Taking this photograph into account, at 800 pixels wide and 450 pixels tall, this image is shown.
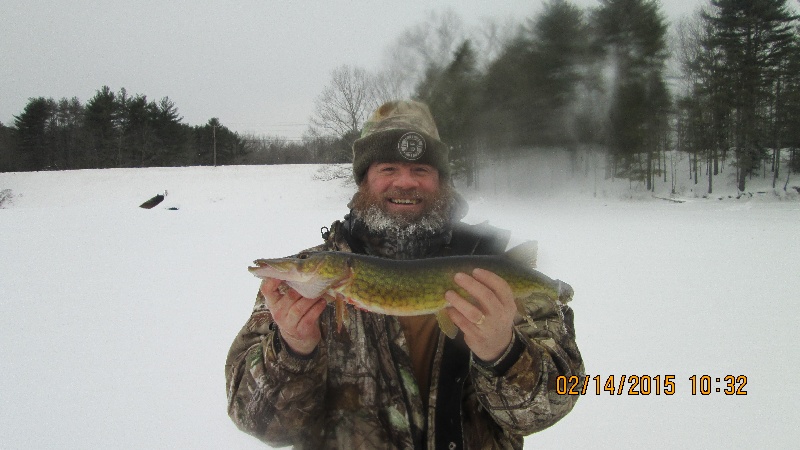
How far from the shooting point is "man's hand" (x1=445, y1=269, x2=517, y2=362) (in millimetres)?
1679

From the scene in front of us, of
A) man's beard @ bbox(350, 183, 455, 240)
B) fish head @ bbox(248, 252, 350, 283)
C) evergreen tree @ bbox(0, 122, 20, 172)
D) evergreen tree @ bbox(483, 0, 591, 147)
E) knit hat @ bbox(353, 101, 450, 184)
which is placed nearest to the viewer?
fish head @ bbox(248, 252, 350, 283)

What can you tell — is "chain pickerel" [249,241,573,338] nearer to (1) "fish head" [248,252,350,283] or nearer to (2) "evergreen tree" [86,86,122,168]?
(1) "fish head" [248,252,350,283]

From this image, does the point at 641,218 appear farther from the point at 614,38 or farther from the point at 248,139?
the point at 248,139

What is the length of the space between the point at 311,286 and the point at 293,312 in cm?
12

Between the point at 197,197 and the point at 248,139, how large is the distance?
125 ft

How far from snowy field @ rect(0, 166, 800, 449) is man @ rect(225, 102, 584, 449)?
524 millimetres

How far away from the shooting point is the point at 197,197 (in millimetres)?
27375

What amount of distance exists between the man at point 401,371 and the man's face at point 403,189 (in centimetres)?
3

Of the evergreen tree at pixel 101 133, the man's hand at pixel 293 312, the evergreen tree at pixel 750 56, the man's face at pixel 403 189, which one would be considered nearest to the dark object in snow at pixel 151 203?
the man's face at pixel 403 189

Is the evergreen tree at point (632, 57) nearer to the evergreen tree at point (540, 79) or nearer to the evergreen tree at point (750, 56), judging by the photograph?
the evergreen tree at point (540, 79)

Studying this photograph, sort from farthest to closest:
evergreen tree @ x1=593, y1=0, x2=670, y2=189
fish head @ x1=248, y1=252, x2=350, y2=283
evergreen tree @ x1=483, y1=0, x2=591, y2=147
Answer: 1. evergreen tree @ x1=593, y1=0, x2=670, y2=189
2. evergreen tree @ x1=483, y1=0, x2=591, y2=147
3. fish head @ x1=248, y1=252, x2=350, y2=283

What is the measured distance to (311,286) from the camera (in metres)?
1.68

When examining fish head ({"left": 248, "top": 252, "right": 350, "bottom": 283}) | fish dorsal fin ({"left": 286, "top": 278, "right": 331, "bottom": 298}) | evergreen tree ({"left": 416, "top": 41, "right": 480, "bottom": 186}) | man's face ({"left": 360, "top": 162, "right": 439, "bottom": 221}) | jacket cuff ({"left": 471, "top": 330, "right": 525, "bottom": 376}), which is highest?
evergreen tree ({"left": 416, "top": 41, "right": 480, "bottom": 186})
